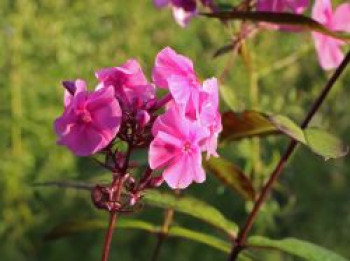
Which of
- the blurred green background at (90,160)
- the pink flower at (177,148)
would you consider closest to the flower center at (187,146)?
the pink flower at (177,148)

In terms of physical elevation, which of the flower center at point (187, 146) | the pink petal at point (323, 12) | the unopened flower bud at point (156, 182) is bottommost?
the unopened flower bud at point (156, 182)

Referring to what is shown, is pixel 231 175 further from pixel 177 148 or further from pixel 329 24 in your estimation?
pixel 177 148

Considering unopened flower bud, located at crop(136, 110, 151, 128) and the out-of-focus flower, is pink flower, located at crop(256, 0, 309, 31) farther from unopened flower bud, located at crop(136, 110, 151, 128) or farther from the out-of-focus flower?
unopened flower bud, located at crop(136, 110, 151, 128)

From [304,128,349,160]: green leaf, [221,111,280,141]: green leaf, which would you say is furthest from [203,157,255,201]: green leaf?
[304,128,349,160]: green leaf

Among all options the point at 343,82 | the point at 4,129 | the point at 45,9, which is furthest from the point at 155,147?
the point at 343,82

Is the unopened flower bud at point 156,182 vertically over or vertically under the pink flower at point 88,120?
under

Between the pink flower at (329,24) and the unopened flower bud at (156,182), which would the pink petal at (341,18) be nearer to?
the pink flower at (329,24)

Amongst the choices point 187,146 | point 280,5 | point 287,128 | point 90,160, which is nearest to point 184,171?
point 187,146
